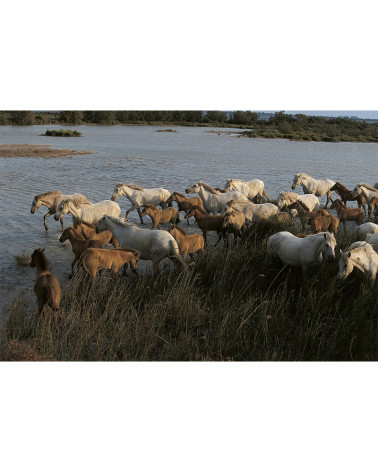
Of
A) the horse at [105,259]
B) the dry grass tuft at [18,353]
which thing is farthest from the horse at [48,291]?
the horse at [105,259]

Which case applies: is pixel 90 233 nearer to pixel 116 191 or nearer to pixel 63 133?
pixel 63 133

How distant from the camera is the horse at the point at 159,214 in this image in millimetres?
10938

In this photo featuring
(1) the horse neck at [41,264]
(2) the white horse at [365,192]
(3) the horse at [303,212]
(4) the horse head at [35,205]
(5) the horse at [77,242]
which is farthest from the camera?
(2) the white horse at [365,192]

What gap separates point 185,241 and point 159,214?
288 centimetres

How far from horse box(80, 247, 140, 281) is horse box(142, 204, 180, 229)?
11.2ft

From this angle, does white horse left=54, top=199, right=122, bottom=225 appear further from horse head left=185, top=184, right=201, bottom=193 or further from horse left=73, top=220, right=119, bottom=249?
horse head left=185, top=184, right=201, bottom=193

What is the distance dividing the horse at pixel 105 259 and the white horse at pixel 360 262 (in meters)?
2.90

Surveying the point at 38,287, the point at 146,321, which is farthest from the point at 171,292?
the point at 38,287

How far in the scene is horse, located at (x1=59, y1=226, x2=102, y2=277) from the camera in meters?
7.79

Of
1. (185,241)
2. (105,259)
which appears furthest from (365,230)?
(105,259)

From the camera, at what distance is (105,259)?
23.9ft

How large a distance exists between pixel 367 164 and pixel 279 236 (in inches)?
97.7

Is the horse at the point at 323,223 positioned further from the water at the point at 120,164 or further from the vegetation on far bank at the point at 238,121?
the vegetation on far bank at the point at 238,121

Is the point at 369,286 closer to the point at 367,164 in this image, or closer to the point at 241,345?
the point at 241,345
